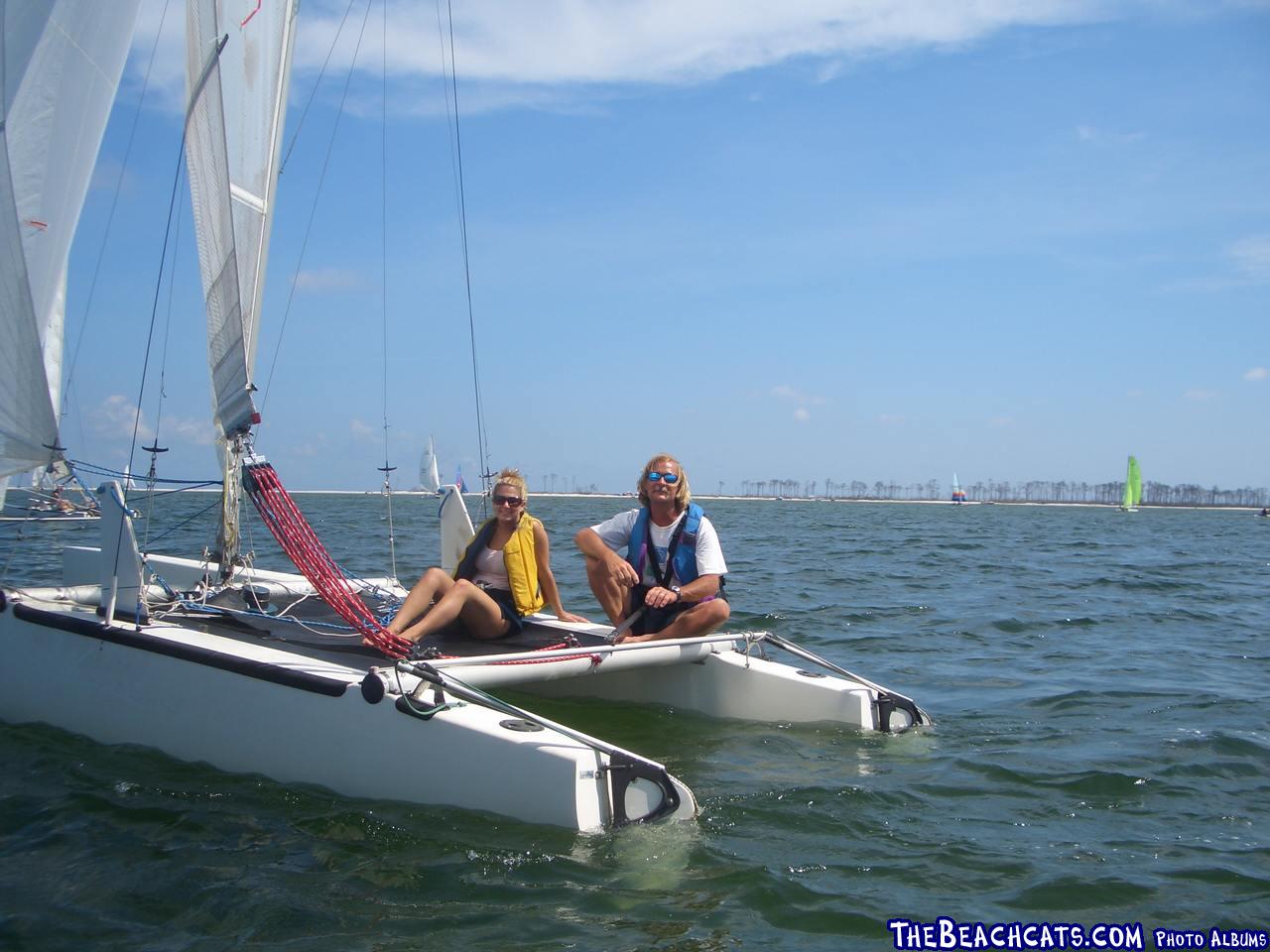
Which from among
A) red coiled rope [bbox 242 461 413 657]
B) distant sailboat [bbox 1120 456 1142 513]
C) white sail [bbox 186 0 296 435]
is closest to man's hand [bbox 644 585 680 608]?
red coiled rope [bbox 242 461 413 657]

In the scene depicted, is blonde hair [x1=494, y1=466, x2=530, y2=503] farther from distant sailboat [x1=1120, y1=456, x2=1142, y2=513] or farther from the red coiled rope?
distant sailboat [x1=1120, y1=456, x2=1142, y2=513]

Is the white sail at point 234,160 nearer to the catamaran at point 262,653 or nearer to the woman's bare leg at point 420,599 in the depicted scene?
the catamaran at point 262,653

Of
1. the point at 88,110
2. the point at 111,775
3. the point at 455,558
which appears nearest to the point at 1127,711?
the point at 455,558

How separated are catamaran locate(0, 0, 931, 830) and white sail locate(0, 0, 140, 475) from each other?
0.01m

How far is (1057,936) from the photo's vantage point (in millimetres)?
3137

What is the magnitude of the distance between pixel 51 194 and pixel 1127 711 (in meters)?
6.80

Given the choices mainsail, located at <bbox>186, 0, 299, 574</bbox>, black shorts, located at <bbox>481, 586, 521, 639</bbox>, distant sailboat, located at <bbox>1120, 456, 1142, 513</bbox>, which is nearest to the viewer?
black shorts, located at <bbox>481, 586, 521, 639</bbox>

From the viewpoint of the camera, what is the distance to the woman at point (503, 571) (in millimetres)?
5609

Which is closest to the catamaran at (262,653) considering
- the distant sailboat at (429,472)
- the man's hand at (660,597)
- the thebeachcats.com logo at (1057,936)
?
the man's hand at (660,597)

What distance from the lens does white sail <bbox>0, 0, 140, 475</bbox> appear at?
555cm

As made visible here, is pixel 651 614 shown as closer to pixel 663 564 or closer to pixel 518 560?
pixel 663 564

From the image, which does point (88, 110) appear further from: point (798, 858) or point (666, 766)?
point (798, 858)

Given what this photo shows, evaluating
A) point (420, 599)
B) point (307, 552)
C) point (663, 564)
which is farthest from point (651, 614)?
point (307, 552)

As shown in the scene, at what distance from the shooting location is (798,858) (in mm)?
3727
